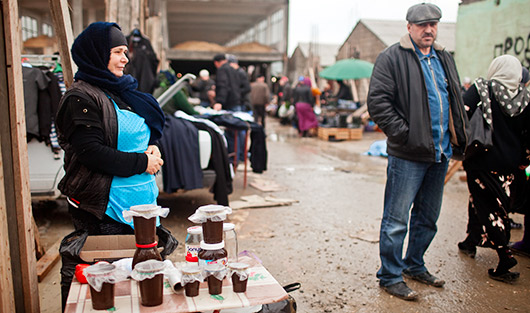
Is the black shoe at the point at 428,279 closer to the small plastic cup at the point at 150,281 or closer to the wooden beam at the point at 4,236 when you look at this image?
the small plastic cup at the point at 150,281

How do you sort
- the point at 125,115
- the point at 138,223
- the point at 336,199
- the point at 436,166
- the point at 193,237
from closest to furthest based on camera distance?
the point at 138,223 → the point at 193,237 → the point at 125,115 → the point at 436,166 → the point at 336,199

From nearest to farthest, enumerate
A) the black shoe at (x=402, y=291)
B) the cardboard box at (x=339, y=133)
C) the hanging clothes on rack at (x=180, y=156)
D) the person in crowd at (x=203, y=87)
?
the black shoe at (x=402, y=291)
the hanging clothes on rack at (x=180, y=156)
the person in crowd at (x=203, y=87)
the cardboard box at (x=339, y=133)

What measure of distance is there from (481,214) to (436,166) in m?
0.88

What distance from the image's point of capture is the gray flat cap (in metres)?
3.47

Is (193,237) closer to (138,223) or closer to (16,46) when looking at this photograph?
(138,223)

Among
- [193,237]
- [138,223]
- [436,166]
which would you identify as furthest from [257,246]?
[138,223]

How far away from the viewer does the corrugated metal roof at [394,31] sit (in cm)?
1963

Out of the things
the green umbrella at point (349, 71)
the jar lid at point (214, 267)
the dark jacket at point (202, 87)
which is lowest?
the jar lid at point (214, 267)

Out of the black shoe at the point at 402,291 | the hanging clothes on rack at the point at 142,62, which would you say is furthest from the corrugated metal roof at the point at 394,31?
the black shoe at the point at 402,291

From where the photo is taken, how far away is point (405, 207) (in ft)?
11.9

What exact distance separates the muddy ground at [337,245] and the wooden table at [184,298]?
143 cm

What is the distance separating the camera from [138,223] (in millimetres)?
2053

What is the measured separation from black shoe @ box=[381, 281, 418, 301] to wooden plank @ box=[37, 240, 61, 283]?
2.89 meters

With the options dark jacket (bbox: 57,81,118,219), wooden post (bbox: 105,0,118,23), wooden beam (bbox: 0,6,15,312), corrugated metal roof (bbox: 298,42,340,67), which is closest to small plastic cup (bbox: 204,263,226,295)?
dark jacket (bbox: 57,81,118,219)
